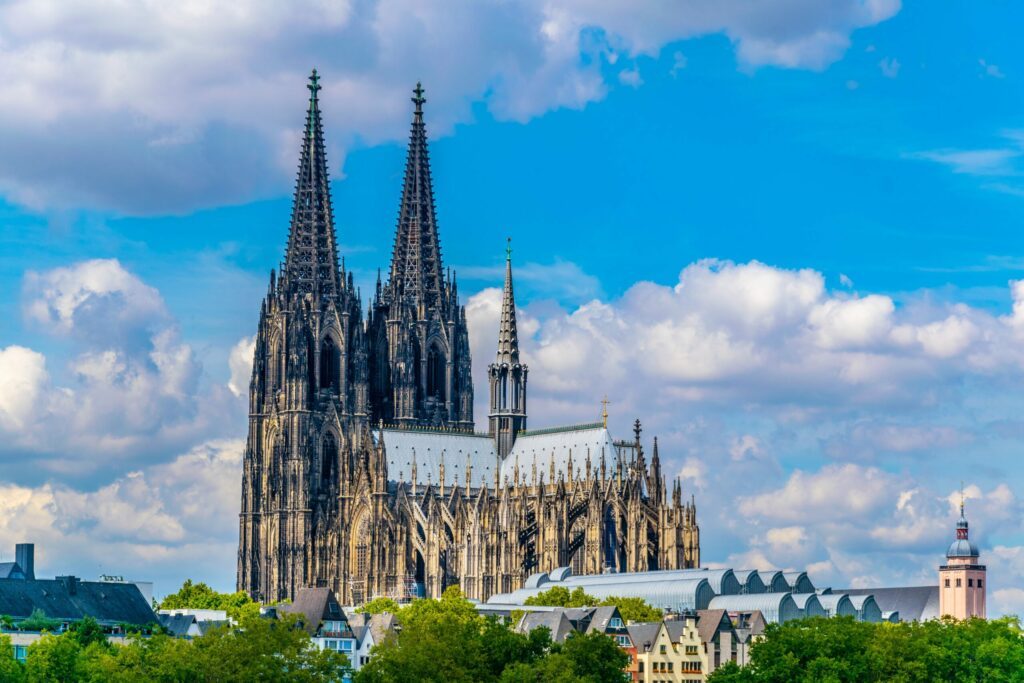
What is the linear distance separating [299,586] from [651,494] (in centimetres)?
2994

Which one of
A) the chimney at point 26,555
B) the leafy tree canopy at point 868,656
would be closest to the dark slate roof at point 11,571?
the chimney at point 26,555

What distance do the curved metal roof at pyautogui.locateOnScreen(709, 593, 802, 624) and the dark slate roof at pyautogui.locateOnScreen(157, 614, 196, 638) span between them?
36.2m

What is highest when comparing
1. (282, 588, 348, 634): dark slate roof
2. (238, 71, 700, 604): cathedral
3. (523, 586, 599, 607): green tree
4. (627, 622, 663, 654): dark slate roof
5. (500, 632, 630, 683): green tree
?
(238, 71, 700, 604): cathedral

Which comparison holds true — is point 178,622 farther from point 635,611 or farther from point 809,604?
point 809,604

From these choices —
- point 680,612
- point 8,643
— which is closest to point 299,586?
point 680,612

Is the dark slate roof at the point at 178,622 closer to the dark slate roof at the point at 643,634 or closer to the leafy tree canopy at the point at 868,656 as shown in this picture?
the dark slate roof at the point at 643,634

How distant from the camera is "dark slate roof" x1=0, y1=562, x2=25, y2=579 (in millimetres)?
165750

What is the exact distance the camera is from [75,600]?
150000mm

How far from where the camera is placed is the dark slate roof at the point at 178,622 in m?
157

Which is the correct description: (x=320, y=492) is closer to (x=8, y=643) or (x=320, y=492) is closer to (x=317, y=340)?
(x=317, y=340)

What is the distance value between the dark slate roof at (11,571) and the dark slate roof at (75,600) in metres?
12.3

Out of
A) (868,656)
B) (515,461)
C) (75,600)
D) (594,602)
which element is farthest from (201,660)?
(515,461)

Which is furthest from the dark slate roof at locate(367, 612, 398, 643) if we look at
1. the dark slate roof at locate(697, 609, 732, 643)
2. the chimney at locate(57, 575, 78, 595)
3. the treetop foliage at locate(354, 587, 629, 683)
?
the dark slate roof at locate(697, 609, 732, 643)

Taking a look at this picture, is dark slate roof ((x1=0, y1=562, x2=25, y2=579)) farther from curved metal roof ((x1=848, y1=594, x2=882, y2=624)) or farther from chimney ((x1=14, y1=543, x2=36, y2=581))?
curved metal roof ((x1=848, y1=594, x2=882, y2=624))
